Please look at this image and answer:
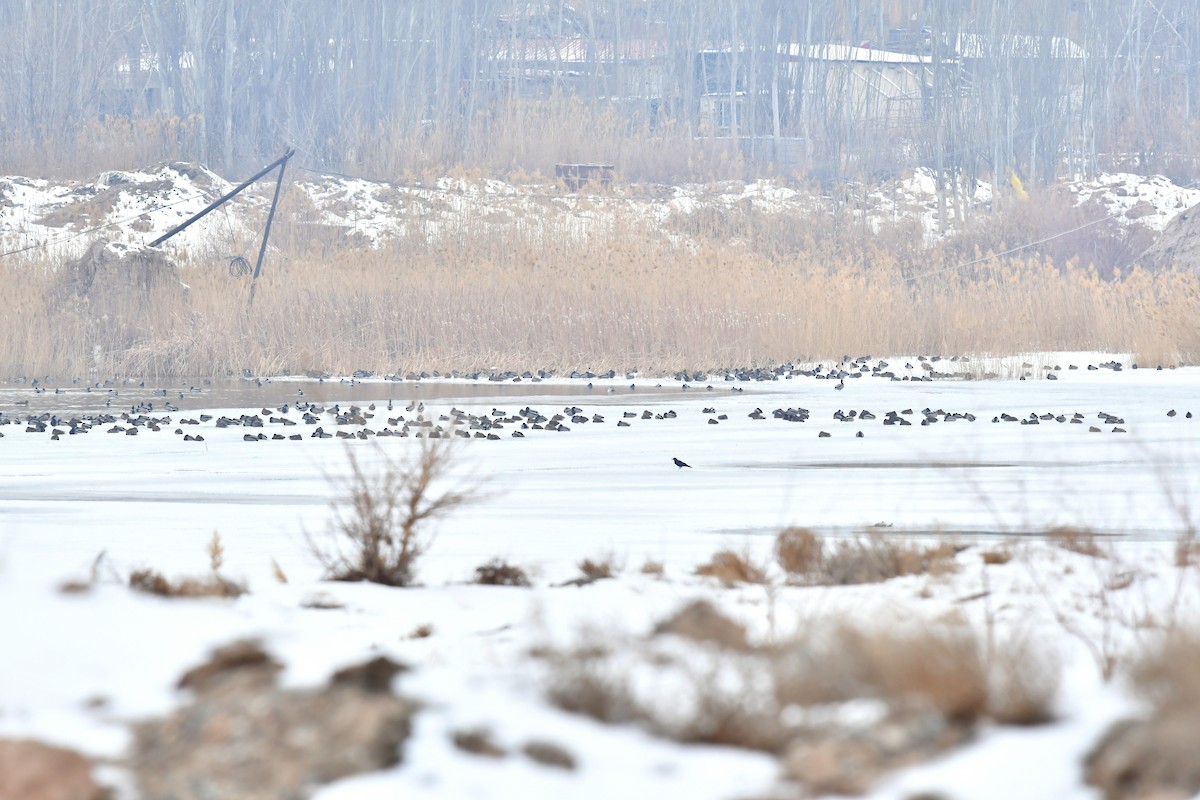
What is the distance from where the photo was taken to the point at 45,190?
3694 centimetres

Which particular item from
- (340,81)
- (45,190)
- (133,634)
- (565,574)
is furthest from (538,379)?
(340,81)

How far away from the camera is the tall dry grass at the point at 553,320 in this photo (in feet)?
74.3

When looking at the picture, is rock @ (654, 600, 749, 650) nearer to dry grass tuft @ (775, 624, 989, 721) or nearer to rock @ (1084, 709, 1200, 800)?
dry grass tuft @ (775, 624, 989, 721)

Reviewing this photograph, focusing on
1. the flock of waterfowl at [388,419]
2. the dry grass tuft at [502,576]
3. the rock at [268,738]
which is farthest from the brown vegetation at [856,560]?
the flock of waterfowl at [388,419]

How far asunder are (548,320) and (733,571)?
17.5m

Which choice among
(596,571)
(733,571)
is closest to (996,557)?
(733,571)

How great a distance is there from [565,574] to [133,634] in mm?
1884

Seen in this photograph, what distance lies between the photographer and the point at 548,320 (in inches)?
913

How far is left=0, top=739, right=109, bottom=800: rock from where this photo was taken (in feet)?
11.9

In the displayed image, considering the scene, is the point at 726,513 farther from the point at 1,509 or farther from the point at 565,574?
the point at 1,509

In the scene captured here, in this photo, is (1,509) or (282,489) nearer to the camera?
(1,509)

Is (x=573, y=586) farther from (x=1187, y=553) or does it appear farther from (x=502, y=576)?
(x=1187, y=553)

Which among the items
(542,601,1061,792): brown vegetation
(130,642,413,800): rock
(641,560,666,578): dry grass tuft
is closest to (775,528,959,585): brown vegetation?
(641,560,666,578): dry grass tuft

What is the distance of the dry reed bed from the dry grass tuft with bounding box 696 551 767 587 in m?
16.2
